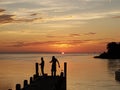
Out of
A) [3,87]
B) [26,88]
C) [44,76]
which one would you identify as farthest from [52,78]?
[3,87]

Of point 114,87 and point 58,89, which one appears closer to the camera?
point 58,89

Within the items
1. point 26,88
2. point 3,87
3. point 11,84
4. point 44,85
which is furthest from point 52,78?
point 11,84

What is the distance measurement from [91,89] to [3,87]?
44.4ft

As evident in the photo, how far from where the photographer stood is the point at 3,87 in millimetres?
48031

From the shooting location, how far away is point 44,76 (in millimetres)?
31938

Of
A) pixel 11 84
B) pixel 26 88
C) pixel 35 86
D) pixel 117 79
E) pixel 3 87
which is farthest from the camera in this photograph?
pixel 117 79

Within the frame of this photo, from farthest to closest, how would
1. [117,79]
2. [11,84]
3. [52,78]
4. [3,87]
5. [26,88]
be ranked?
[117,79], [11,84], [3,87], [52,78], [26,88]

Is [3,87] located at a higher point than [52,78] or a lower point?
lower

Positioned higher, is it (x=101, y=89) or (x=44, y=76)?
(x=44, y=76)

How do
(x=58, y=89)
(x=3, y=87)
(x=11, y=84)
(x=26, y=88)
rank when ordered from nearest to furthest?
(x=58, y=89) → (x=26, y=88) → (x=3, y=87) → (x=11, y=84)

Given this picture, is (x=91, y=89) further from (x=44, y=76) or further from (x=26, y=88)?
(x=26, y=88)

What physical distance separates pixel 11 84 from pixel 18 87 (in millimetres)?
30638

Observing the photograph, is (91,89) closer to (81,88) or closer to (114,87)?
(81,88)

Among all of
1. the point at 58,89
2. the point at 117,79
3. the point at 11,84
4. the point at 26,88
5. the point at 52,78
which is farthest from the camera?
the point at 117,79
